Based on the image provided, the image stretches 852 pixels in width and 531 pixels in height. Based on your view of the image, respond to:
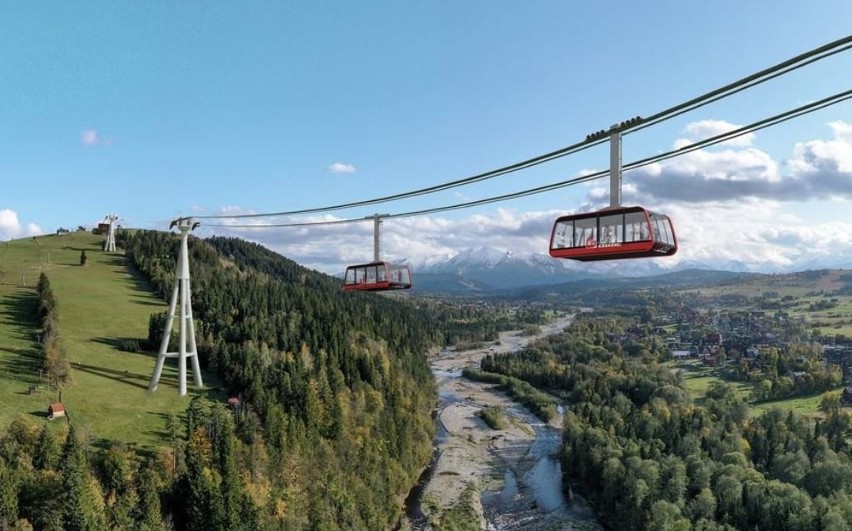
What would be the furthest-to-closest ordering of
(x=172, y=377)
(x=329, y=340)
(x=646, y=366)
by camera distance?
(x=646, y=366)
(x=329, y=340)
(x=172, y=377)

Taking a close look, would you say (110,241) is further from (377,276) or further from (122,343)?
(377,276)

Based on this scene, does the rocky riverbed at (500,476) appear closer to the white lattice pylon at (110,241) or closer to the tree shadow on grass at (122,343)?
the tree shadow on grass at (122,343)

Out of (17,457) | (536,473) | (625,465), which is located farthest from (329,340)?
(17,457)

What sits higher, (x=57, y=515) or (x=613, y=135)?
(x=613, y=135)

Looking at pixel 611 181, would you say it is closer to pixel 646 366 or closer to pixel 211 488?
pixel 211 488

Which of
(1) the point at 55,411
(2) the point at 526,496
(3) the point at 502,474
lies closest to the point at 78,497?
(1) the point at 55,411
